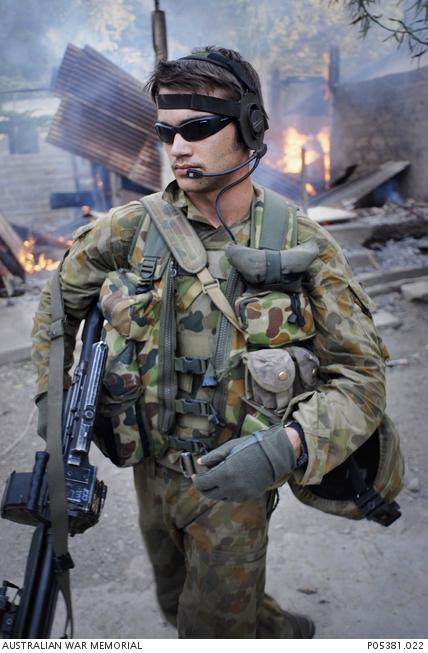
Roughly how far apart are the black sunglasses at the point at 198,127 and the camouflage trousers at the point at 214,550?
1190mm

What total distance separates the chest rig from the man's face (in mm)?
Answer: 161

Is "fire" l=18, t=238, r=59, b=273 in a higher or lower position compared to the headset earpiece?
lower

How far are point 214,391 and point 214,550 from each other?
0.57 metres

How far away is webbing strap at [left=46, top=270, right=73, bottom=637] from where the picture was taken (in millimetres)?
1782

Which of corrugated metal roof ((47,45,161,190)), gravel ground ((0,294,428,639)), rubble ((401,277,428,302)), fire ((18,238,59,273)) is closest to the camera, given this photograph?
gravel ground ((0,294,428,639))

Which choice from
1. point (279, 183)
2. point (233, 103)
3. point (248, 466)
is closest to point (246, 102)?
point (233, 103)

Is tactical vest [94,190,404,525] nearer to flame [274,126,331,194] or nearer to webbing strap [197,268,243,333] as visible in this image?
webbing strap [197,268,243,333]

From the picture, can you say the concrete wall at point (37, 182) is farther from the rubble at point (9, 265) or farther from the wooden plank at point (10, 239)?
the rubble at point (9, 265)

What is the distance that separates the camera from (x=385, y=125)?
12383 millimetres

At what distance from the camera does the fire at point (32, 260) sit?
8812mm

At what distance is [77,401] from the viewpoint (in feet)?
6.37

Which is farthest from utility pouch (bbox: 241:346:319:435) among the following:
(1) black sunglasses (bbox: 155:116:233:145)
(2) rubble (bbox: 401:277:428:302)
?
(2) rubble (bbox: 401:277:428:302)
